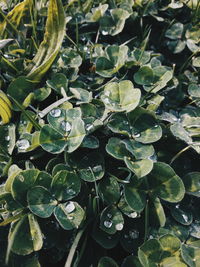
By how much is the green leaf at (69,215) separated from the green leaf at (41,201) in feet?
0.08

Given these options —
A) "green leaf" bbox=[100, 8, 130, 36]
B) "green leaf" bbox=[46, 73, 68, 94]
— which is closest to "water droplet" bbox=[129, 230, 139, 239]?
"green leaf" bbox=[46, 73, 68, 94]

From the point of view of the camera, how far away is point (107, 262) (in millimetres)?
1084

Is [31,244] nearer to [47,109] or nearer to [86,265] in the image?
[86,265]

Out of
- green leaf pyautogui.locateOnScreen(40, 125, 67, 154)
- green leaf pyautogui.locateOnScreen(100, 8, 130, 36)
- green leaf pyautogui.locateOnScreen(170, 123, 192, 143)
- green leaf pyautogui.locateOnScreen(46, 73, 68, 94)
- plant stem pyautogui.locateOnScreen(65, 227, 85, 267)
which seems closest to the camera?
plant stem pyautogui.locateOnScreen(65, 227, 85, 267)

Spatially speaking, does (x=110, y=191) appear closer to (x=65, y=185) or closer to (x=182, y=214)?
(x=65, y=185)

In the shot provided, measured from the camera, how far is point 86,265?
1123mm

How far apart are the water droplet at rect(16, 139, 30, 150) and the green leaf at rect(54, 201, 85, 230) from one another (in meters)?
0.26

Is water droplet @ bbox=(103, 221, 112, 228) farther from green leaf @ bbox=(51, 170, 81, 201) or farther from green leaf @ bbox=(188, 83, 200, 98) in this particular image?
green leaf @ bbox=(188, 83, 200, 98)

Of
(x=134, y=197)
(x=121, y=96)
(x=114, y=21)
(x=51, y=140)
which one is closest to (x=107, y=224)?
(x=134, y=197)

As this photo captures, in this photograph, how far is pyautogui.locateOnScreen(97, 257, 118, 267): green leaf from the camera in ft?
3.53

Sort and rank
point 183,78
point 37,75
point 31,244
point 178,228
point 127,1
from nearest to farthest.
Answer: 1. point 31,244
2. point 178,228
3. point 37,75
4. point 183,78
5. point 127,1

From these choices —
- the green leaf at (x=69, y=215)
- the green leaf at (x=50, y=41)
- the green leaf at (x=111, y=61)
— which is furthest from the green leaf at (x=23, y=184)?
the green leaf at (x=111, y=61)

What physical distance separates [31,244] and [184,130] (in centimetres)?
67

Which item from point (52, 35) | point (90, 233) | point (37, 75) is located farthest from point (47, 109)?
point (90, 233)
